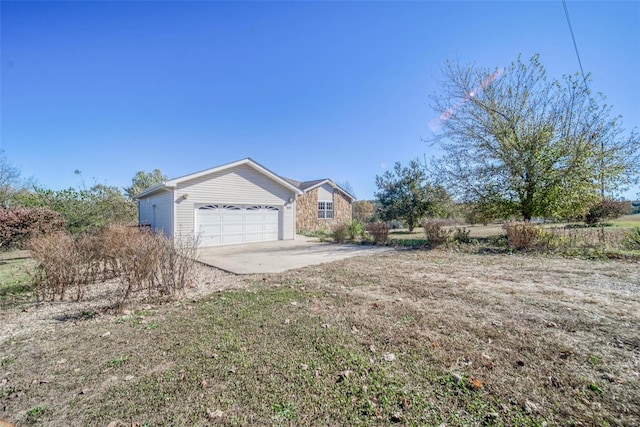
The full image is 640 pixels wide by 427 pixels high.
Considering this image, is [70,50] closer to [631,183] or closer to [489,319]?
[489,319]

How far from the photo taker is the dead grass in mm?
2207

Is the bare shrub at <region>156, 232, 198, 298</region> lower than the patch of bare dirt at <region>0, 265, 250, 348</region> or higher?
higher

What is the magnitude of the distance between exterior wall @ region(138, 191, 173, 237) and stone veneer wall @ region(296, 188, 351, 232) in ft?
33.3

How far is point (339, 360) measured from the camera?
2938mm

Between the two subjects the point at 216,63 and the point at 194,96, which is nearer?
the point at 216,63

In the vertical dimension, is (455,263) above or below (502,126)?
below

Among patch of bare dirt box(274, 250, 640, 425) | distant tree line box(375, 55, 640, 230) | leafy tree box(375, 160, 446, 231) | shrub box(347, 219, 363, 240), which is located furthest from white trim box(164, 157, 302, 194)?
leafy tree box(375, 160, 446, 231)

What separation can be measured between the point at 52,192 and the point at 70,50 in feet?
29.4

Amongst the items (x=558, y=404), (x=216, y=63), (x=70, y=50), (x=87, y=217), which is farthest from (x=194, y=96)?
(x=558, y=404)

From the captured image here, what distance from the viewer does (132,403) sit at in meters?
2.33

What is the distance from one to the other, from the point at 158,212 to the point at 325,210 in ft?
45.5

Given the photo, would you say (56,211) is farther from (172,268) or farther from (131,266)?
(172,268)

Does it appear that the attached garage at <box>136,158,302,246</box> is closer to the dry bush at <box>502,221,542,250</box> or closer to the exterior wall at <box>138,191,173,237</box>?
the exterior wall at <box>138,191,173,237</box>

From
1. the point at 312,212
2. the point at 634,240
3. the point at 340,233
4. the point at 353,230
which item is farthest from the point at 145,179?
the point at 634,240
